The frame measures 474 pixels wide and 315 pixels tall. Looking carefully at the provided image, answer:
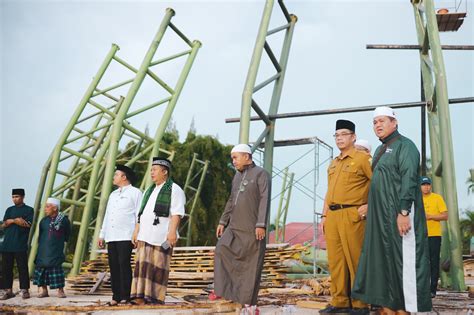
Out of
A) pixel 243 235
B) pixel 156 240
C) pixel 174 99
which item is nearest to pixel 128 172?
pixel 156 240

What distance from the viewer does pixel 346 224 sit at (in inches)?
182

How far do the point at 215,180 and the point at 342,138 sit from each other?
938 inches

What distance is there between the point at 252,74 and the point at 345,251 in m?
5.64

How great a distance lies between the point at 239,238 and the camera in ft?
18.1

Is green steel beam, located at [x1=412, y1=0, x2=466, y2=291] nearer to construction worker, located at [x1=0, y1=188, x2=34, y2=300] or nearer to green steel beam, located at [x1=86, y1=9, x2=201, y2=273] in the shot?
green steel beam, located at [x1=86, y1=9, x2=201, y2=273]

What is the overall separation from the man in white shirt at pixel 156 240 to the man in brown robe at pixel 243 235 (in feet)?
1.96

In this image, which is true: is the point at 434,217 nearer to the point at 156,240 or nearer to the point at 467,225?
the point at 156,240

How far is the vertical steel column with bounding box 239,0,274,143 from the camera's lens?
30.9 ft

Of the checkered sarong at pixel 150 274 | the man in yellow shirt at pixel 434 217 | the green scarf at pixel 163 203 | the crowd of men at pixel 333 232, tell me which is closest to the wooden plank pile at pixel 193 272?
the crowd of men at pixel 333 232

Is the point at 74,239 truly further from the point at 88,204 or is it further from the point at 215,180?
the point at 88,204

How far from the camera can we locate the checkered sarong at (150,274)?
5.83 m

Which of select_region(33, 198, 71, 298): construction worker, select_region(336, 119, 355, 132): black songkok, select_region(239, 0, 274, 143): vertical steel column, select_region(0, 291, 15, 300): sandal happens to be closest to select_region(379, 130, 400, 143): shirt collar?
select_region(336, 119, 355, 132): black songkok

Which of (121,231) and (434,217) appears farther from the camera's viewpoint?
(434,217)

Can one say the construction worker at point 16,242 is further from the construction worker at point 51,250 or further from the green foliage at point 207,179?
the green foliage at point 207,179
